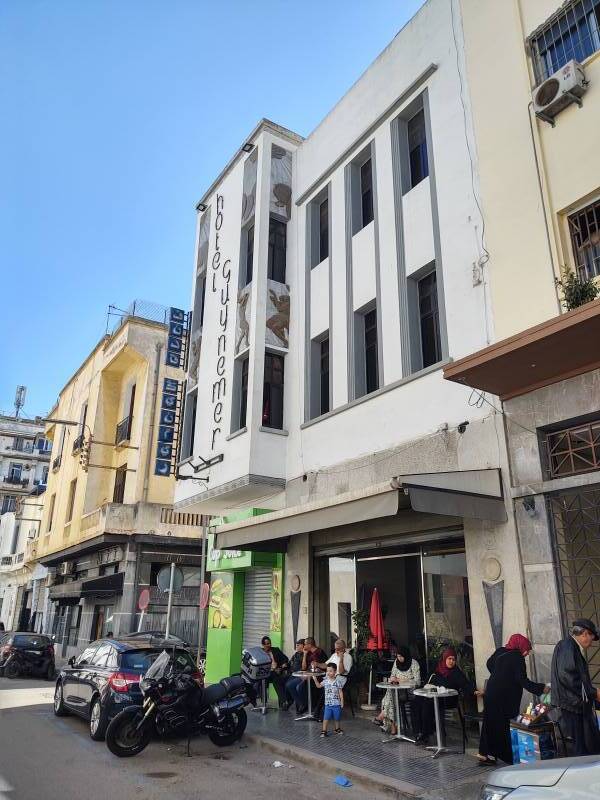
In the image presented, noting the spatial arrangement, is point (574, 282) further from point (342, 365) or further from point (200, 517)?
point (200, 517)

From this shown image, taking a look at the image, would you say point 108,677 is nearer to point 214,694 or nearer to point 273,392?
point 214,694

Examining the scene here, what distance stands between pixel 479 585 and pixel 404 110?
9.83m

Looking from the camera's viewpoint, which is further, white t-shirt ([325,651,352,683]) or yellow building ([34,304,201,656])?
yellow building ([34,304,201,656])

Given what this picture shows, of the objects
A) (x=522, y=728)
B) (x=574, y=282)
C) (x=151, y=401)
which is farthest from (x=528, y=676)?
(x=151, y=401)

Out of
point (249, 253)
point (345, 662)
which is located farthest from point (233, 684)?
point (249, 253)

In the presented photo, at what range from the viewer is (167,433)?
74.9ft

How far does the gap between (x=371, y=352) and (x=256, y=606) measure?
696cm

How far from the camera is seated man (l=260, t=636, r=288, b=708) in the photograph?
12.2 meters

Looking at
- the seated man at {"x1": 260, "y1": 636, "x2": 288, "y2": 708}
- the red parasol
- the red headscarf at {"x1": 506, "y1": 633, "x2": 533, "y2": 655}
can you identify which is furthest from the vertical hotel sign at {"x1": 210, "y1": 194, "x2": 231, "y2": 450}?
the red headscarf at {"x1": 506, "y1": 633, "x2": 533, "y2": 655}

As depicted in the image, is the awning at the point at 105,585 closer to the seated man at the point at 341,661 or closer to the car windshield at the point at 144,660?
the car windshield at the point at 144,660

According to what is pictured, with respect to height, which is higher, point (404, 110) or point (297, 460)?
point (404, 110)

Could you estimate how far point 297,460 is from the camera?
14078 mm

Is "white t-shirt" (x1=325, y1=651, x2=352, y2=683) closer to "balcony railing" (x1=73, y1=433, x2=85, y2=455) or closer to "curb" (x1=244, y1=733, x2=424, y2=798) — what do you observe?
"curb" (x1=244, y1=733, x2=424, y2=798)

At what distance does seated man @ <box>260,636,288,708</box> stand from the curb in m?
2.41
